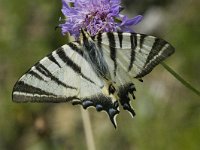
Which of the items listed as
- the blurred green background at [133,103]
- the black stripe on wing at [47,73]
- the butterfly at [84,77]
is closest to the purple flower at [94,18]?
the butterfly at [84,77]

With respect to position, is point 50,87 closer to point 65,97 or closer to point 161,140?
point 65,97

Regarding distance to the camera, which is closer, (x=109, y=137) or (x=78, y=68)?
(x=78, y=68)

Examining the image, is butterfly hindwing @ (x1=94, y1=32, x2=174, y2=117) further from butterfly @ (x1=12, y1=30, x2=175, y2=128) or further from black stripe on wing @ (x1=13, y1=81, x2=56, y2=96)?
black stripe on wing @ (x1=13, y1=81, x2=56, y2=96)

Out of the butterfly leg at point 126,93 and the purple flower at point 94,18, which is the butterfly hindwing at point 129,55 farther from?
the purple flower at point 94,18

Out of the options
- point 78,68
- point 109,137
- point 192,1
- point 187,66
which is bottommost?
point 109,137

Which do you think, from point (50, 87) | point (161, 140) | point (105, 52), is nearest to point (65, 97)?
point (50, 87)

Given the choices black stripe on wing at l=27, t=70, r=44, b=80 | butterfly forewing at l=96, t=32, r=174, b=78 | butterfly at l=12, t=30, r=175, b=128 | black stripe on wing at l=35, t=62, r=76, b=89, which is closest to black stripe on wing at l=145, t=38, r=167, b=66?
butterfly forewing at l=96, t=32, r=174, b=78
